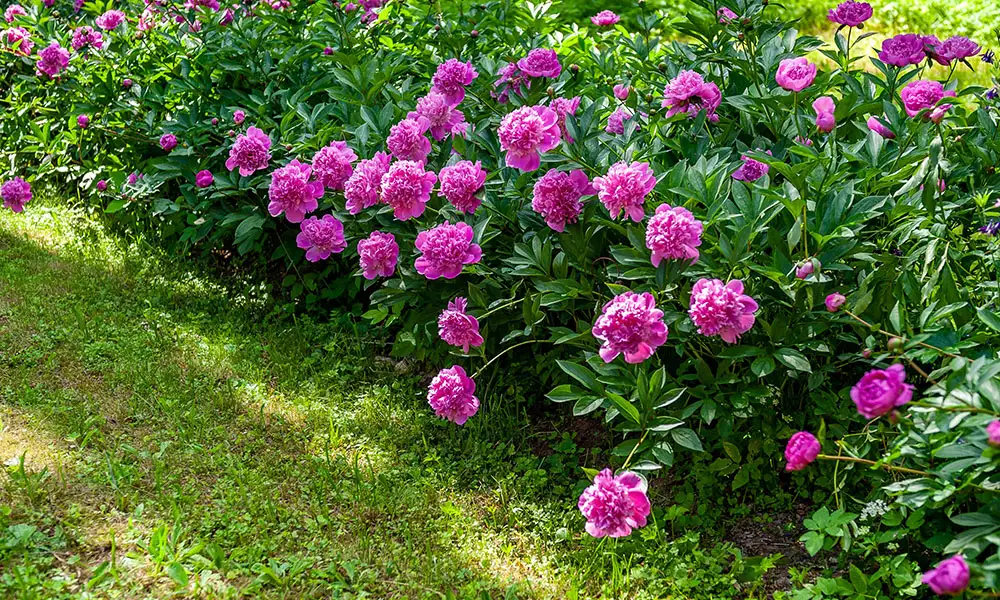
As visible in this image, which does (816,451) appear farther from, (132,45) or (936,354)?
(132,45)

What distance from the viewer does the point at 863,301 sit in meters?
1.98

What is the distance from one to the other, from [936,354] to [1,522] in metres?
2.12

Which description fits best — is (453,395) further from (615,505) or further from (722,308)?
(722,308)

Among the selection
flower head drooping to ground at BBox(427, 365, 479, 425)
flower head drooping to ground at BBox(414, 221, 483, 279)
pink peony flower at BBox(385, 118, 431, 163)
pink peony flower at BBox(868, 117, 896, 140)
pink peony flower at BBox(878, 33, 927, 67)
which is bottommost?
flower head drooping to ground at BBox(427, 365, 479, 425)

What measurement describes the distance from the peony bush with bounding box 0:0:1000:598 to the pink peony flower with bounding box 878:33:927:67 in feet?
0.04

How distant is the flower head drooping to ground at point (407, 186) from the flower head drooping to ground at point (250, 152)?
0.66 m

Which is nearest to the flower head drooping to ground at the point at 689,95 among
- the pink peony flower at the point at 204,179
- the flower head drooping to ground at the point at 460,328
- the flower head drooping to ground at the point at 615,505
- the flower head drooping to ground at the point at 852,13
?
the flower head drooping to ground at the point at 852,13

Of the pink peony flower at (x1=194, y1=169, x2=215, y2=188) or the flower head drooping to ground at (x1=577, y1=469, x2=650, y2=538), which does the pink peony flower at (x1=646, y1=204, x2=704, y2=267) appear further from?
the pink peony flower at (x1=194, y1=169, x2=215, y2=188)

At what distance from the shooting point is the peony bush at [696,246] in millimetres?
1966

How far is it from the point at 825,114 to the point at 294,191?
59.1 inches

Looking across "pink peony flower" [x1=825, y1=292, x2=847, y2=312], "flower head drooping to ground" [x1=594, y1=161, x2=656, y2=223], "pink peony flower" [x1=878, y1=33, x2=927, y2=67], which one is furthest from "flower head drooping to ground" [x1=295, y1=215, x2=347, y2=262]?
"pink peony flower" [x1=878, y1=33, x2=927, y2=67]

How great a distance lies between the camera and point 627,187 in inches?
85.5

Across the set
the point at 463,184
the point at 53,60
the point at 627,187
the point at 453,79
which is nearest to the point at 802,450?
the point at 627,187

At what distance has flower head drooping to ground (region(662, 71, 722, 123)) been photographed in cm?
242
